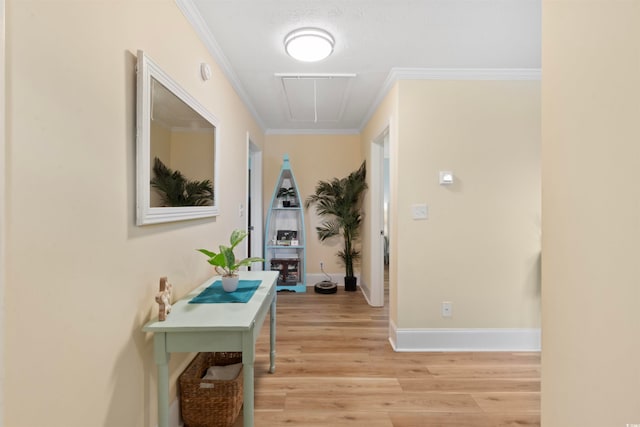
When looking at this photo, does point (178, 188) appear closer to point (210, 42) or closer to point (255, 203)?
point (210, 42)

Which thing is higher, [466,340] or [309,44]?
[309,44]

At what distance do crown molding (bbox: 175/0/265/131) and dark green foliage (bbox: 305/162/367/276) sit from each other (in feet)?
6.01

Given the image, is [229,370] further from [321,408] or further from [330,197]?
[330,197]

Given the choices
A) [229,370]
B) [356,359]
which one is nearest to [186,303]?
[229,370]

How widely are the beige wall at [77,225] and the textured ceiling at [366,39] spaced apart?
57 centimetres

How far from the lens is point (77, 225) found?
3.19 feet

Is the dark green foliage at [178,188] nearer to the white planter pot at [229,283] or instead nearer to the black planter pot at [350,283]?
the white planter pot at [229,283]

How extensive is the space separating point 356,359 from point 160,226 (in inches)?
72.0

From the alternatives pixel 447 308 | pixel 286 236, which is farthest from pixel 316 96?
pixel 447 308

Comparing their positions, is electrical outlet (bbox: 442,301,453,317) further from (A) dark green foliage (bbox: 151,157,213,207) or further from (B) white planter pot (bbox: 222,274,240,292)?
(A) dark green foliage (bbox: 151,157,213,207)

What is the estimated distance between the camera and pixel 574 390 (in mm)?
839

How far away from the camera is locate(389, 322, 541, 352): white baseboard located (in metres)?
2.66

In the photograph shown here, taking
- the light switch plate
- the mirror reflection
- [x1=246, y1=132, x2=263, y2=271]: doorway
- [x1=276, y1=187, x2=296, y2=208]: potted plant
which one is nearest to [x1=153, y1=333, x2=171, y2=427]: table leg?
the mirror reflection

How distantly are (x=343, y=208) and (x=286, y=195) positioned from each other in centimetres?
90
